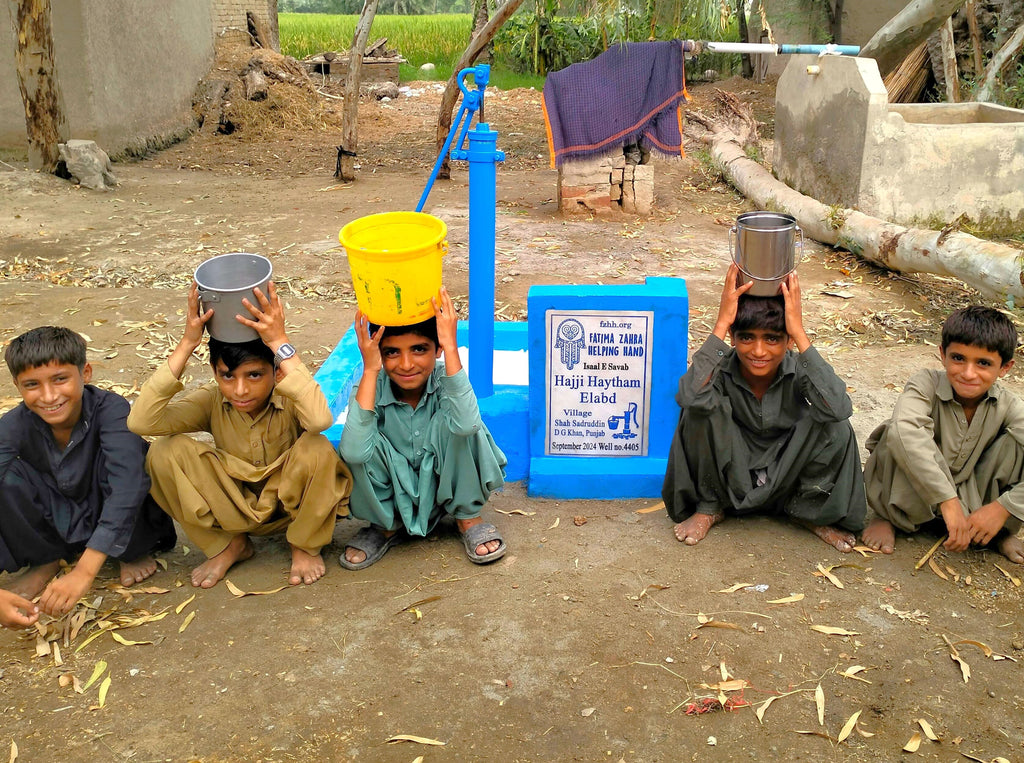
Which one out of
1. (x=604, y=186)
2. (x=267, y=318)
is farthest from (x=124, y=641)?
(x=604, y=186)

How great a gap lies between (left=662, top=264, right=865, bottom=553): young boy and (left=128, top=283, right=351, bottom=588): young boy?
4.03ft

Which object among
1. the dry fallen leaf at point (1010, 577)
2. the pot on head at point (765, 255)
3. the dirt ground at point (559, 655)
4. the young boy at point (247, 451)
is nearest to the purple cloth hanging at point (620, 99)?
the dirt ground at point (559, 655)

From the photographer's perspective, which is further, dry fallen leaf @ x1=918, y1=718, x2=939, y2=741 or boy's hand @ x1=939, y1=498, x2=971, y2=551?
boy's hand @ x1=939, y1=498, x2=971, y2=551

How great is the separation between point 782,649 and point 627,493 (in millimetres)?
1088

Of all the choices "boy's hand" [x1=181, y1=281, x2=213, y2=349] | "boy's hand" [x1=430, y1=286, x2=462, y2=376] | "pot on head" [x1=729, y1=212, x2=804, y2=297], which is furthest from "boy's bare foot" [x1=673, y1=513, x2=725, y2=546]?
"boy's hand" [x1=181, y1=281, x2=213, y2=349]

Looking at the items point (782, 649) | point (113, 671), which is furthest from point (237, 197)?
point (782, 649)

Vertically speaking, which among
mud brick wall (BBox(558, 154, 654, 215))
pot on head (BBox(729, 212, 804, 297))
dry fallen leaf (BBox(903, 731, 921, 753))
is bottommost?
dry fallen leaf (BBox(903, 731, 921, 753))

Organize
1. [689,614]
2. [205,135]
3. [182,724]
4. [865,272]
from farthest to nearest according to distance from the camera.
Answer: [205,135]
[865,272]
[689,614]
[182,724]

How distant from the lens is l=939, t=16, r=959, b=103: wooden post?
9.84 metres

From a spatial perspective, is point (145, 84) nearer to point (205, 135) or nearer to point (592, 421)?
point (205, 135)

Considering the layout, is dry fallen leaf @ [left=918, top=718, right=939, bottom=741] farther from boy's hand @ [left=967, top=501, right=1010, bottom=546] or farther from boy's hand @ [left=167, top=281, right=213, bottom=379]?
boy's hand @ [left=167, top=281, right=213, bottom=379]

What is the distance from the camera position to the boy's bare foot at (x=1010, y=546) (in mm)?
3076

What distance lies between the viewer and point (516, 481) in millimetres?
3781

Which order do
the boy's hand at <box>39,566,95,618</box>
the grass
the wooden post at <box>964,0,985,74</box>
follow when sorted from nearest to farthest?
the boy's hand at <box>39,566,95,618</box> < the wooden post at <box>964,0,985,74</box> < the grass
